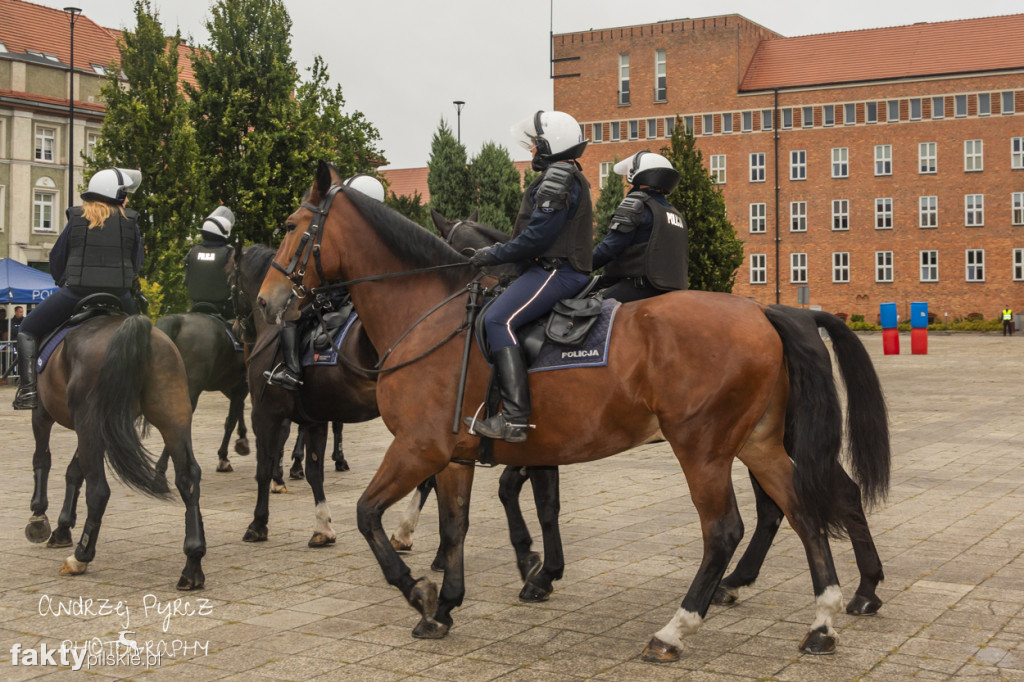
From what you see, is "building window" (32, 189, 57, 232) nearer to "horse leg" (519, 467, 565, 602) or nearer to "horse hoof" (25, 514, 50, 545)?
"horse hoof" (25, 514, 50, 545)

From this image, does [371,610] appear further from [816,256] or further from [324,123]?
[816,256]

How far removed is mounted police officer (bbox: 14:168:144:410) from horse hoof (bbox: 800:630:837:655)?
5.60 metres

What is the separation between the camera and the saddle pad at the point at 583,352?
5918mm

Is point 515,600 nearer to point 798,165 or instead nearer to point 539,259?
point 539,259

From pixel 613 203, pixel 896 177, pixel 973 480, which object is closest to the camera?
pixel 973 480

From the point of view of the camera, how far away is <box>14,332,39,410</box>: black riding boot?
8312 millimetres

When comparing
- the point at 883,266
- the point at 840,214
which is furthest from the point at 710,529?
the point at 840,214

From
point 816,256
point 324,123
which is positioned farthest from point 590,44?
point 324,123

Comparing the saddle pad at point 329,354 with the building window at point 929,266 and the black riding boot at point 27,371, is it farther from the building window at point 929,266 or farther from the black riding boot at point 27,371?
the building window at point 929,266

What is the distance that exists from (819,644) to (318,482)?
4.40 metres

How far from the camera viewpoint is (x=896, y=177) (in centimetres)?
7212

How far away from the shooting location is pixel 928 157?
2815 inches

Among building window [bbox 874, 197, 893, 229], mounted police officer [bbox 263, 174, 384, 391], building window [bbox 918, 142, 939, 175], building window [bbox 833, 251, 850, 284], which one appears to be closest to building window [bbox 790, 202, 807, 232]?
building window [bbox 833, 251, 850, 284]

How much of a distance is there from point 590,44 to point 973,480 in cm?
7269
